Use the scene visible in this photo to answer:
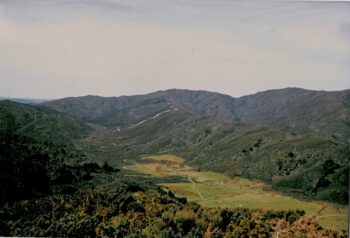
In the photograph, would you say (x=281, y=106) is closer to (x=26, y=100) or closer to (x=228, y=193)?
(x=228, y=193)

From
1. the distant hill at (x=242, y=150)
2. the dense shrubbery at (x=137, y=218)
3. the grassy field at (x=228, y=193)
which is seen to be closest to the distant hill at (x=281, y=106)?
the distant hill at (x=242, y=150)

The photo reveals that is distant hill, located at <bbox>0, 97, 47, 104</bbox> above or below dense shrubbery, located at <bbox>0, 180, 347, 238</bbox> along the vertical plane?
above

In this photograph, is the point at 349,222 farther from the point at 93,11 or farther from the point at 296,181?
the point at 93,11

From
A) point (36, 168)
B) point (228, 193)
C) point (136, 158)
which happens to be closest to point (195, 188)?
point (228, 193)

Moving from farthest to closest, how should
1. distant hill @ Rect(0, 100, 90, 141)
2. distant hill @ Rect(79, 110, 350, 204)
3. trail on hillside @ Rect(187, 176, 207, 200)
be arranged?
distant hill @ Rect(0, 100, 90, 141)
distant hill @ Rect(79, 110, 350, 204)
trail on hillside @ Rect(187, 176, 207, 200)

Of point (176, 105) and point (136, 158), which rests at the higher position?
point (176, 105)

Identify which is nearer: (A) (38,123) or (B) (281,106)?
(A) (38,123)

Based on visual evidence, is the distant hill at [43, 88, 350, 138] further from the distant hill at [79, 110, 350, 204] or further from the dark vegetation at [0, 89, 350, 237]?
the distant hill at [79, 110, 350, 204]

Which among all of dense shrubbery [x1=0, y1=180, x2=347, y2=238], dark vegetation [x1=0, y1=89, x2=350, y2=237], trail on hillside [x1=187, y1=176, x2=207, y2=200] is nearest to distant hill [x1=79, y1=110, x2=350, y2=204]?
dark vegetation [x1=0, y1=89, x2=350, y2=237]

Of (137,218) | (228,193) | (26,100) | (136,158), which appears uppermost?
(26,100)

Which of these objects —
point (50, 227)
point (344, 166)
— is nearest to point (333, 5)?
point (344, 166)
